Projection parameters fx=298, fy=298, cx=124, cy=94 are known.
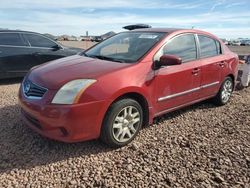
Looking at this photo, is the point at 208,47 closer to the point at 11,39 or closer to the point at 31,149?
the point at 31,149

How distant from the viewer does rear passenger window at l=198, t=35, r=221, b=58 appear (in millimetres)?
5508

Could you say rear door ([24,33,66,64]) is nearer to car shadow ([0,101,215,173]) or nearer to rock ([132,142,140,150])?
car shadow ([0,101,215,173])

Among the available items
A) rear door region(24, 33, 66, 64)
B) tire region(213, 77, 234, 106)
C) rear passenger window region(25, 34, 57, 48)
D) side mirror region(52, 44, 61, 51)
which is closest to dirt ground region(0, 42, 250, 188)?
tire region(213, 77, 234, 106)

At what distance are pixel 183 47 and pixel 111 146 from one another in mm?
2171

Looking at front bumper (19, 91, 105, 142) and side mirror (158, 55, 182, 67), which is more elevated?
side mirror (158, 55, 182, 67)

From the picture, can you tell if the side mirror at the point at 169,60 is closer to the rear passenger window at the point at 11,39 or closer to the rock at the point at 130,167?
the rock at the point at 130,167

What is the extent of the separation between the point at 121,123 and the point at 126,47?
144 centimetres

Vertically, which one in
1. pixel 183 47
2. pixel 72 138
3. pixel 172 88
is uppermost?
pixel 183 47

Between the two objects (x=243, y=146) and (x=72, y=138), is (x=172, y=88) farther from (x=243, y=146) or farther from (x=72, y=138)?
(x=72, y=138)

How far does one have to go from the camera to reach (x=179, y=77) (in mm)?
4809

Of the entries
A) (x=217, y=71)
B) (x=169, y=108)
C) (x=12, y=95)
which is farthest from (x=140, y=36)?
(x=12, y=95)

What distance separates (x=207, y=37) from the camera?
577 centimetres

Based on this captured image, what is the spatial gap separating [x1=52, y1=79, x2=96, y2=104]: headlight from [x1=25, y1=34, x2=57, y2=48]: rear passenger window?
5.21 meters

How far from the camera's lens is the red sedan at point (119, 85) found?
3.65 meters
